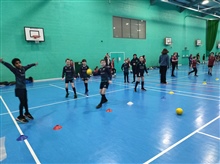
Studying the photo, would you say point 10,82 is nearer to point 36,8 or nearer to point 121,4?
point 36,8

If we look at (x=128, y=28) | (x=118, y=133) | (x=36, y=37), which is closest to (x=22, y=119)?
(x=118, y=133)

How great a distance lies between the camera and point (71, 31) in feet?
48.1

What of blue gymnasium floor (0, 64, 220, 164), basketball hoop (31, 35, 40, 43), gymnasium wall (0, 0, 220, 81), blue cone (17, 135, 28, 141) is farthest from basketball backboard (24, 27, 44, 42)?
blue cone (17, 135, 28, 141)

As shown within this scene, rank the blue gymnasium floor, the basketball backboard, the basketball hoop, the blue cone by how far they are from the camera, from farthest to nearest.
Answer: the basketball hoop → the basketball backboard → the blue cone → the blue gymnasium floor

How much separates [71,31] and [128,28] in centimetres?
718

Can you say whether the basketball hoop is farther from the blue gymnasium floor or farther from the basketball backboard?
the blue gymnasium floor

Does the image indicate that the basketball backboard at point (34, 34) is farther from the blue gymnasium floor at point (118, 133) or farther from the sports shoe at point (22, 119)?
the sports shoe at point (22, 119)

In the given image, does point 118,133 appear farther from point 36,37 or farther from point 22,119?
point 36,37

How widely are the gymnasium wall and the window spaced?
0.48 meters

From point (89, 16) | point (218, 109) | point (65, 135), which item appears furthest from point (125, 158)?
point (89, 16)

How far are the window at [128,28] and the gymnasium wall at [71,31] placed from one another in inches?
18.9

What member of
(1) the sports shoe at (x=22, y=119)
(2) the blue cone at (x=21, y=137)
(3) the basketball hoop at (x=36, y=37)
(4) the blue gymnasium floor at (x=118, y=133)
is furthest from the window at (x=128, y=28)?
(2) the blue cone at (x=21, y=137)

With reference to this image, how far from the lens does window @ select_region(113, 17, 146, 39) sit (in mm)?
17875

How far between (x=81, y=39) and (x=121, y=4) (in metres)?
6.53
